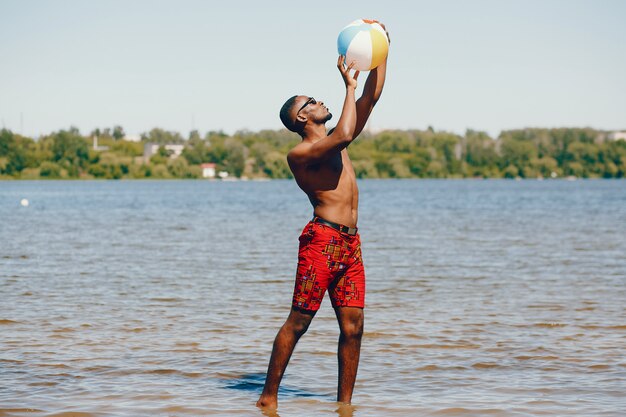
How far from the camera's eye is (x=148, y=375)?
27.8ft

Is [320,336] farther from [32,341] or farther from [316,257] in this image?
[316,257]

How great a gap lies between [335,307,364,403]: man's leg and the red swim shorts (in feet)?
0.24

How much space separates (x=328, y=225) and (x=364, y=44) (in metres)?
1.31

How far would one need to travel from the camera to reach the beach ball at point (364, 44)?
6902 millimetres

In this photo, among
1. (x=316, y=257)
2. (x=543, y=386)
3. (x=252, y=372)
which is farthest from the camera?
(x=252, y=372)

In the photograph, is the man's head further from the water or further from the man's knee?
the water

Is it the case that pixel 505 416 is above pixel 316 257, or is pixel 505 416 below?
below

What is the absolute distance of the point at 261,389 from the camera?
7969 millimetres

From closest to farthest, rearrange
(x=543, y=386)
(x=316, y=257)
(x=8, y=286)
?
(x=316, y=257) → (x=543, y=386) → (x=8, y=286)

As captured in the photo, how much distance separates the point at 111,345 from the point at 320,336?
2.24 m

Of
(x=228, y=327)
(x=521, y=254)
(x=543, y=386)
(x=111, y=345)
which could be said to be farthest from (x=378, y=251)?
(x=543, y=386)

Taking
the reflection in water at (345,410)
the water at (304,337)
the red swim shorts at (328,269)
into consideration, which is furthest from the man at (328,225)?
the water at (304,337)

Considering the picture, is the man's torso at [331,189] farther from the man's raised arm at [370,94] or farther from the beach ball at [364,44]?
the beach ball at [364,44]

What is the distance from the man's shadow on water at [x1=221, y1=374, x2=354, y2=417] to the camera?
7.09 meters
